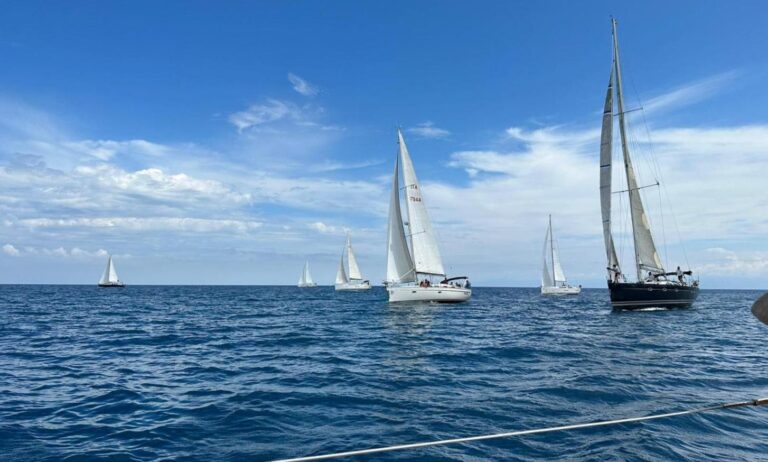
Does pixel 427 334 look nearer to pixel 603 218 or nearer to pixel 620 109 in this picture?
pixel 603 218

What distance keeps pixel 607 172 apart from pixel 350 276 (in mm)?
81091

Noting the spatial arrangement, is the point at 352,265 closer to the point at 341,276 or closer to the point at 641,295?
the point at 341,276

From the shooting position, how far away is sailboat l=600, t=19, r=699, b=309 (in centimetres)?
3778

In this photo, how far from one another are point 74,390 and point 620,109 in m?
46.6

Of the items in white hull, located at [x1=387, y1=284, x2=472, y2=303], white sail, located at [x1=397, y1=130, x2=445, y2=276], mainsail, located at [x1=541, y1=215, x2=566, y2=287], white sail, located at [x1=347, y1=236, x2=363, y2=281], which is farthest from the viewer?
white sail, located at [x1=347, y1=236, x2=363, y2=281]

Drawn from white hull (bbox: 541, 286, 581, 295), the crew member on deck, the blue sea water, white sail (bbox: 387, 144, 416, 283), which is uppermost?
white sail (bbox: 387, 144, 416, 283)

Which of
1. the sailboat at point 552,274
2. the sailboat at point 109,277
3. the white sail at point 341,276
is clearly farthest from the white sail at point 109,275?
the sailboat at point 552,274

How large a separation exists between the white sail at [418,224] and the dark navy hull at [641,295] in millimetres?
16257

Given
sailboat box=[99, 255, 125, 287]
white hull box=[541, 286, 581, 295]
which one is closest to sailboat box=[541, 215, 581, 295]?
white hull box=[541, 286, 581, 295]

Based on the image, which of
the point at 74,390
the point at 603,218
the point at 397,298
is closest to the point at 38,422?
the point at 74,390

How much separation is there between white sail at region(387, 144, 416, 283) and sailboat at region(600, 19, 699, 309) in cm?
1811

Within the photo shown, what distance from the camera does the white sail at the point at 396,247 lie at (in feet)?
153

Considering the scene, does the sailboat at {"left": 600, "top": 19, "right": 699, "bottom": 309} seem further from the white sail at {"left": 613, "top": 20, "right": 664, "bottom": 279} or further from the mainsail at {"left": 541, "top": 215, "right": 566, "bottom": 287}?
the mainsail at {"left": 541, "top": 215, "right": 566, "bottom": 287}

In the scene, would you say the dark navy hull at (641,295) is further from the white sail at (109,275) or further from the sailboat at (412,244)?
the white sail at (109,275)
